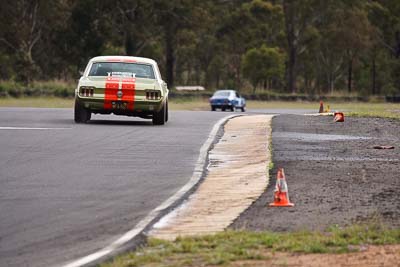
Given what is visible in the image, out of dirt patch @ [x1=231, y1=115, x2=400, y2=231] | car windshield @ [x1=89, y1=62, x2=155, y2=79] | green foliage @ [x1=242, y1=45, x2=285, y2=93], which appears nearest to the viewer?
dirt patch @ [x1=231, y1=115, x2=400, y2=231]

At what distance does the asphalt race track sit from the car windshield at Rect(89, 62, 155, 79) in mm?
1917

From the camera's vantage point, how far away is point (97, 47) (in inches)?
2495

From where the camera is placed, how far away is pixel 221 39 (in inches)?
2931

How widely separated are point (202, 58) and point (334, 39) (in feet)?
41.8

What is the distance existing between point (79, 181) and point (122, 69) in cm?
1046

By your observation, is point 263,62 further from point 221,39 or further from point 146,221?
point 146,221

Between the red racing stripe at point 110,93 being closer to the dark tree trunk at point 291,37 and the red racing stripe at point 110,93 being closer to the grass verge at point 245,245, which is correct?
the grass verge at point 245,245

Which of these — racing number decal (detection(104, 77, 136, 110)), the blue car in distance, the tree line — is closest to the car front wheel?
racing number decal (detection(104, 77, 136, 110))

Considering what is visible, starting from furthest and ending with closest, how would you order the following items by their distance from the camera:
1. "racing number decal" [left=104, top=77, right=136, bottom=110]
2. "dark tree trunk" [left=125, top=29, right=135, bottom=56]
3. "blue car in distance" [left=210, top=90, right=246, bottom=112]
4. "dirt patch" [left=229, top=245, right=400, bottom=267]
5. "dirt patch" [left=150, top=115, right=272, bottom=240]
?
"dark tree trunk" [left=125, top=29, right=135, bottom=56] < "blue car in distance" [left=210, top=90, right=246, bottom=112] < "racing number decal" [left=104, top=77, right=136, bottom=110] < "dirt patch" [left=150, top=115, right=272, bottom=240] < "dirt patch" [left=229, top=245, right=400, bottom=267]

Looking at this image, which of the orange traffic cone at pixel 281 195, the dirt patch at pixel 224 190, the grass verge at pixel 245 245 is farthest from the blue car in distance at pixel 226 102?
the grass verge at pixel 245 245

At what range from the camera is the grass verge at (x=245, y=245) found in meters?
7.09

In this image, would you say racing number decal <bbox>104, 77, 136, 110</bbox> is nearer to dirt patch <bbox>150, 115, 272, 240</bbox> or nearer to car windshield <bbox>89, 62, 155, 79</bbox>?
car windshield <bbox>89, 62, 155, 79</bbox>

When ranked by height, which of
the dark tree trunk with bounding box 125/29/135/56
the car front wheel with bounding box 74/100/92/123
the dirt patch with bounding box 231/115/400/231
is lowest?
the dirt patch with bounding box 231/115/400/231

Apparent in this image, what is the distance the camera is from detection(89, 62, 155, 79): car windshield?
2147cm
